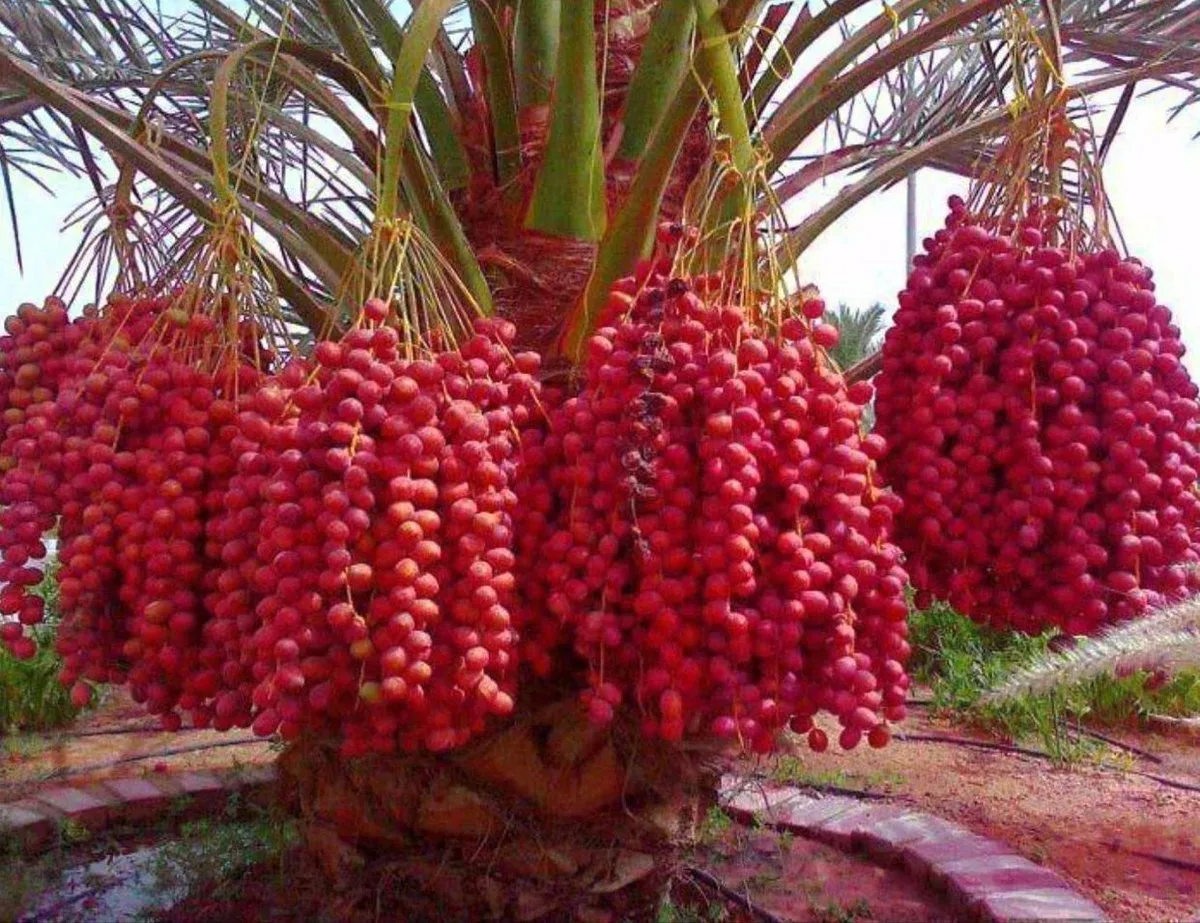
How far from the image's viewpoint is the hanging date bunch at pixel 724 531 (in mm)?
1152

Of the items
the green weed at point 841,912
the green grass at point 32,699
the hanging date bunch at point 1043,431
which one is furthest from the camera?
the green grass at point 32,699

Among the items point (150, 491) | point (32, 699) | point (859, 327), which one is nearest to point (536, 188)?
point (150, 491)

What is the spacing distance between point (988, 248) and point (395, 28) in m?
0.97

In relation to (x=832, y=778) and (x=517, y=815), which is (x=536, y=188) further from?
(x=832, y=778)

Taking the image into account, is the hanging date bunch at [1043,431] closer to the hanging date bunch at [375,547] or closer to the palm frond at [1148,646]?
the palm frond at [1148,646]

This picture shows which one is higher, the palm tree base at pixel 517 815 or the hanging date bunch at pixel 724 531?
the hanging date bunch at pixel 724 531

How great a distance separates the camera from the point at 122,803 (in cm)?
261

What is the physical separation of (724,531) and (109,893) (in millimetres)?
1632

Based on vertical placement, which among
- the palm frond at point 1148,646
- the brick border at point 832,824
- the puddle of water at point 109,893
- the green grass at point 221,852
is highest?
the palm frond at point 1148,646

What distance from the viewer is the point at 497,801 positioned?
5.40 ft

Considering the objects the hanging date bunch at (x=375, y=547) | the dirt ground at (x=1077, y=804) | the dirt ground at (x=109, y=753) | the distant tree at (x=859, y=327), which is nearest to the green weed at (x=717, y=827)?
the dirt ground at (x=1077, y=804)

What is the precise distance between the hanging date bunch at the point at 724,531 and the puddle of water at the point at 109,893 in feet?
4.13

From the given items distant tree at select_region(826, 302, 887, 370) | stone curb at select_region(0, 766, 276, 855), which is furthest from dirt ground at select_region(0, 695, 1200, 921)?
distant tree at select_region(826, 302, 887, 370)

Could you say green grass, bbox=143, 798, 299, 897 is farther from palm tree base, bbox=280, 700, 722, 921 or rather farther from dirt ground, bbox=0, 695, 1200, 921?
dirt ground, bbox=0, 695, 1200, 921
